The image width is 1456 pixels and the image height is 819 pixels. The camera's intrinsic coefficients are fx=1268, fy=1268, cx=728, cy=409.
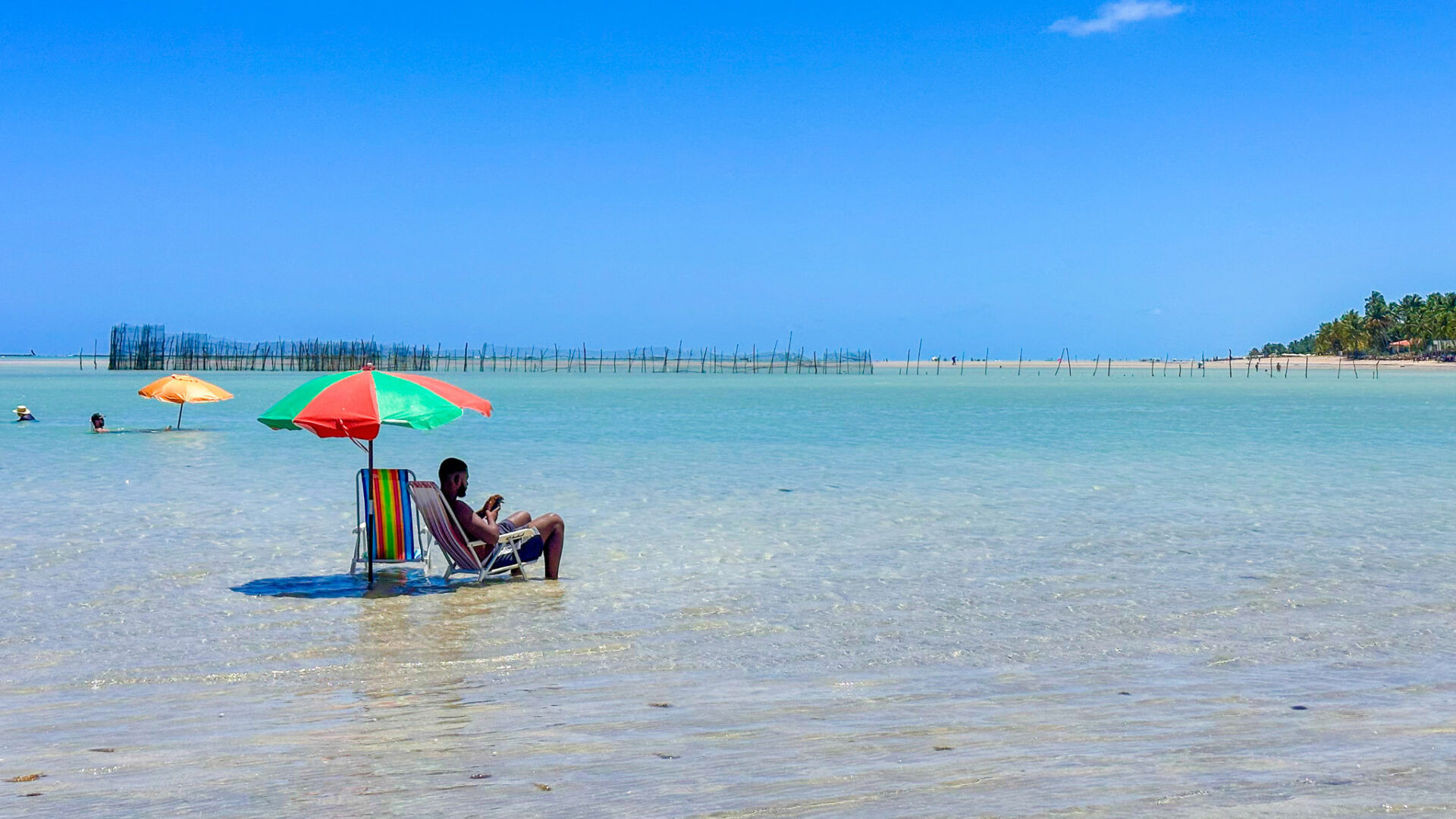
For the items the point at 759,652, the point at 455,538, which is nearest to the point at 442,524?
the point at 455,538

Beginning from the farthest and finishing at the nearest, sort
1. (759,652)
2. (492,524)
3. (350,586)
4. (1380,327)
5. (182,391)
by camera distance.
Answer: (1380,327) < (182,391) < (350,586) < (492,524) < (759,652)

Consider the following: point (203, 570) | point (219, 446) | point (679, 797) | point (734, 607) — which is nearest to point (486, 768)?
point (679, 797)

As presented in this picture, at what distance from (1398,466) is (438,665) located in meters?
15.1

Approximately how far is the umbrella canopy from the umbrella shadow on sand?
997 millimetres

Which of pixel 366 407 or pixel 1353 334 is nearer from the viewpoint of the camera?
pixel 366 407

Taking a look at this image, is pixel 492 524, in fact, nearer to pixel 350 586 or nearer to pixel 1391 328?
pixel 350 586

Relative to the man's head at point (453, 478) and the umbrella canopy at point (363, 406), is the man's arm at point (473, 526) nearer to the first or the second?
the man's head at point (453, 478)

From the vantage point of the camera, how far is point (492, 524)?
25.5 ft

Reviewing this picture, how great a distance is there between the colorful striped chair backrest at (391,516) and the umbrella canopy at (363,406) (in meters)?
0.33

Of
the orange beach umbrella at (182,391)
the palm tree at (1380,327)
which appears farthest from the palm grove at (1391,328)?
the orange beach umbrella at (182,391)

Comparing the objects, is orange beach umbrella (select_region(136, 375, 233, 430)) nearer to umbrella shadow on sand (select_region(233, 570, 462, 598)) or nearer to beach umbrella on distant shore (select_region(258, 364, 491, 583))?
umbrella shadow on sand (select_region(233, 570, 462, 598))

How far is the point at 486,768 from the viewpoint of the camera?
4.02 m

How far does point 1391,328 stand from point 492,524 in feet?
411

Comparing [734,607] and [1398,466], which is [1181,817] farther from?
[1398,466]
